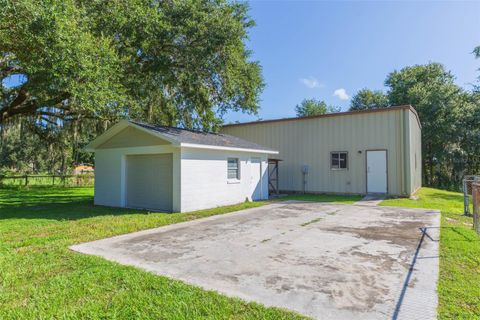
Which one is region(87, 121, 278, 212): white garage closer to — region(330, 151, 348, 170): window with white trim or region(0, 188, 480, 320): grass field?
region(0, 188, 480, 320): grass field

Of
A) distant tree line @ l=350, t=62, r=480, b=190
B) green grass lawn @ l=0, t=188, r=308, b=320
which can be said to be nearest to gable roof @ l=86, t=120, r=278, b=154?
green grass lawn @ l=0, t=188, r=308, b=320

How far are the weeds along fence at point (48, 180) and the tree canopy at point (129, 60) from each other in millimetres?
7616

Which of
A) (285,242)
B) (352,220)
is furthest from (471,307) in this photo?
(352,220)

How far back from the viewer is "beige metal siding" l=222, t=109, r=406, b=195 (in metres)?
13.4

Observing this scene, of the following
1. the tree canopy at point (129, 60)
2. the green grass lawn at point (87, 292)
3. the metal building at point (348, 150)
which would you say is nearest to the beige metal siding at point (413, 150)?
the metal building at point (348, 150)

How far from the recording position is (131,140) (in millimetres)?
10578

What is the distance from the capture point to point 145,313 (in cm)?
280

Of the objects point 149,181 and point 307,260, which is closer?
point 307,260

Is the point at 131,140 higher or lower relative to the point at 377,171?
higher

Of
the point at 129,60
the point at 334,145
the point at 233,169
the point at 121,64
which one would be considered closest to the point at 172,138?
the point at 233,169

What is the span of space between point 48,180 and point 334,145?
2133cm

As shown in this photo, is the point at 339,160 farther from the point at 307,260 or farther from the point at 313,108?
the point at 313,108

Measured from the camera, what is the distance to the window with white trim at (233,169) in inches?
450

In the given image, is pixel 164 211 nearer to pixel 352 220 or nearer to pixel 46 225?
pixel 46 225
